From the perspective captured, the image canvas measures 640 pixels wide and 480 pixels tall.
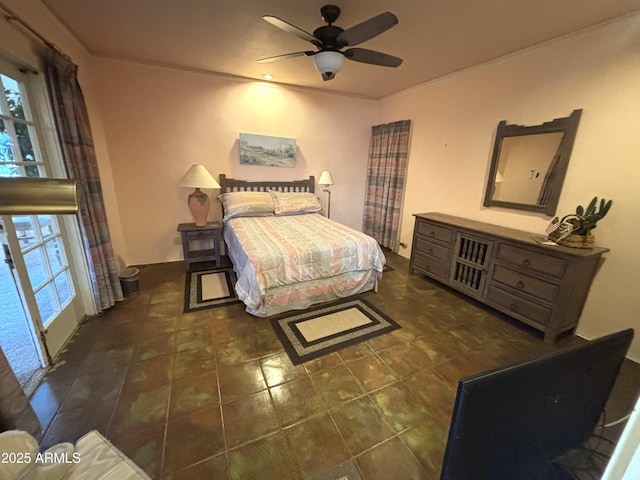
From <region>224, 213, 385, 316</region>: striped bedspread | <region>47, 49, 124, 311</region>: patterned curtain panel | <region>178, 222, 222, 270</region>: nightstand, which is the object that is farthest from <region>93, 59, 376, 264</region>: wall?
<region>224, 213, 385, 316</region>: striped bedspread

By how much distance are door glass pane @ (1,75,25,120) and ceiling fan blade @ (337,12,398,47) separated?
86.5 inches

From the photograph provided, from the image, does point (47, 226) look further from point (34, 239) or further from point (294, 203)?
point (294, 203)

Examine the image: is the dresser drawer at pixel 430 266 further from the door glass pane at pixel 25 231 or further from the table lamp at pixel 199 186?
the door glass pane at pixel 25 231

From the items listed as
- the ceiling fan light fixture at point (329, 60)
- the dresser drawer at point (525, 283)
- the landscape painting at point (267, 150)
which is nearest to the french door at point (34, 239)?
the ceiling fan light fixture at point (329, 60)

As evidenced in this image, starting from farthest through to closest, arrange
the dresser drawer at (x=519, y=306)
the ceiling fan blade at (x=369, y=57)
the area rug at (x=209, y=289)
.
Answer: the area rug at (x=209, y=289)
the dresser drawer at (x=519, y=306)
the ceiling fan blade at (x=369, y=57)

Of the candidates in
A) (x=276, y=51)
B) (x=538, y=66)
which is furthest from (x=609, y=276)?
(x=276, y=51)

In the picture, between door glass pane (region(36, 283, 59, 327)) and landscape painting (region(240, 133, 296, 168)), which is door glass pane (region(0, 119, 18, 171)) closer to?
door glass pane (region(36, 283, 59, 327))

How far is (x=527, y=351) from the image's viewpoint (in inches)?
84.8

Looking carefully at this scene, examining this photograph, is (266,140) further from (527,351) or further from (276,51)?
(527,351)

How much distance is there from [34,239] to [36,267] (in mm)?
196

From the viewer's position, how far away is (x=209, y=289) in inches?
118

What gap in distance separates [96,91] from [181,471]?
3872 mm

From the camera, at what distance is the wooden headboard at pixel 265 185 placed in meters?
3.85

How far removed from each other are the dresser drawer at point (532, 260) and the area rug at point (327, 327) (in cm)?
123
